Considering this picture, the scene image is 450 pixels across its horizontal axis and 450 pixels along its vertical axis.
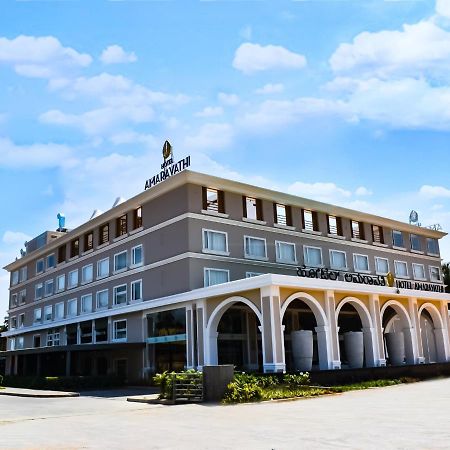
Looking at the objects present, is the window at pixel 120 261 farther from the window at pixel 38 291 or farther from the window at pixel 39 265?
the window at pixel 39 265

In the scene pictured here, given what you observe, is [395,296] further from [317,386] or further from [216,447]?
[216,447]

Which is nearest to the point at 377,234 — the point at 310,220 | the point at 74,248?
the point at 310,220

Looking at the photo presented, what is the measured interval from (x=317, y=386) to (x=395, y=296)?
12925 millimetres

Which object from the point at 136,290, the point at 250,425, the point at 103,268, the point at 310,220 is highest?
the point at 310,220

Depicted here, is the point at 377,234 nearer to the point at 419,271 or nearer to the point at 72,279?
the point at 419,271

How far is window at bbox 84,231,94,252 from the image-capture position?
4738 cm

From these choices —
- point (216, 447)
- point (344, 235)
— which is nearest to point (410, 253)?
point (344, 235)

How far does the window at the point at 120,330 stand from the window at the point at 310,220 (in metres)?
15.7

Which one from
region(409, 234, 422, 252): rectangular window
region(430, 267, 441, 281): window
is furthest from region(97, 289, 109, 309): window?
region(430, 267, 441, 281): window

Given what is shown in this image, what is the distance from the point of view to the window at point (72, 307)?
48.7 m

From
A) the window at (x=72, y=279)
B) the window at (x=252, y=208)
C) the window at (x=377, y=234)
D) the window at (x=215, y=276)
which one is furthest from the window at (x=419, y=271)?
the window at (x=72, y=279)

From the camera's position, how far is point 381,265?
160 feet

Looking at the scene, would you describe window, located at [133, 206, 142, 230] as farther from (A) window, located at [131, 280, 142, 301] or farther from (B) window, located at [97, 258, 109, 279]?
(B) window, located at [97, 258, 109, 279]

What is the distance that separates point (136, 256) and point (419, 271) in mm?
28499
